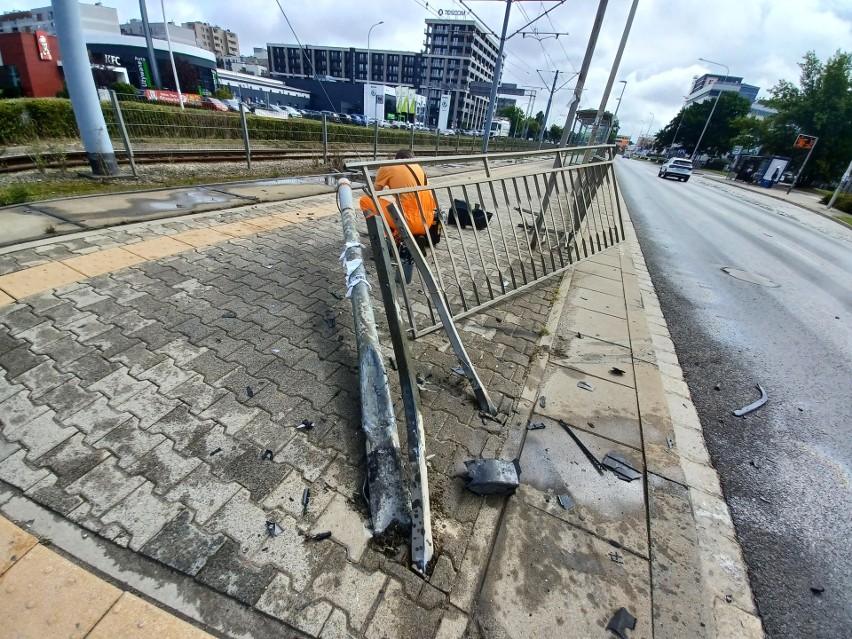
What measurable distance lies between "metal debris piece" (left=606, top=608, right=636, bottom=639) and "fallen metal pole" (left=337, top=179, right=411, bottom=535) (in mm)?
1017

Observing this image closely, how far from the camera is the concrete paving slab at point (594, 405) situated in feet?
9.43

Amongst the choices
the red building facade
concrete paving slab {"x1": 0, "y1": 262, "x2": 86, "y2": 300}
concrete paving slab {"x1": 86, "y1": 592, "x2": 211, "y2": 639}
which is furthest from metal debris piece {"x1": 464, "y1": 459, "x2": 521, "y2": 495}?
the red building facade

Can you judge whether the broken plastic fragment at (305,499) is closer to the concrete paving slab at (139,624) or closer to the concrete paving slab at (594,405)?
the concrete paving slab at (139,624)

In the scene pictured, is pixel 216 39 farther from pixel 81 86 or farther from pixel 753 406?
pixel 753 406

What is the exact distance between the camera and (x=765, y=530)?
228 centimetres

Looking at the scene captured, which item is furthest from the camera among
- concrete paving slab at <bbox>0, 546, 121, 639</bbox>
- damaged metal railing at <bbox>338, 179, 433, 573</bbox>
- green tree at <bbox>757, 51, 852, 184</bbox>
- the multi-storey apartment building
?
the multi-storey apartment building

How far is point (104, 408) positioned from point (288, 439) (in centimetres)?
125

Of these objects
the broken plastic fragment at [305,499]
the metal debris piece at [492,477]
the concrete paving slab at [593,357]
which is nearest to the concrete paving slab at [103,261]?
the broken plastic fragment at [305,499]

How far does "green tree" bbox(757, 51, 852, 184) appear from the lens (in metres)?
32.6

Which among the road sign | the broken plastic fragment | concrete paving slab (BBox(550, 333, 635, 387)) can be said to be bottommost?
concrete paving slab (BBox(550, 333, 635, 387))

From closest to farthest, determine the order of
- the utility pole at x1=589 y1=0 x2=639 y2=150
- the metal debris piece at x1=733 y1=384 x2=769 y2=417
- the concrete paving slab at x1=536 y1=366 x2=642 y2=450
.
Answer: the concrete paving slab at x1=536 y1=366 x2=642 y2=450 < the metal debris piece at x1=733 y1=384 x2=769 y2=417 < the utility pole at x1=589 y1=0 x2=639 y2=150

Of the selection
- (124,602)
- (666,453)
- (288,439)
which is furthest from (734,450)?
(124,602)

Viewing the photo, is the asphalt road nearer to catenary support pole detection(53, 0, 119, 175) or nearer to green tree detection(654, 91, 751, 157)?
catenary support pole detection(53, 0, 119, 175)

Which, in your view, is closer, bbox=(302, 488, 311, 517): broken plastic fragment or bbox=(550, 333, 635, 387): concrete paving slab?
bbox=(302, 488, 311, 517): broken plastic fragment
